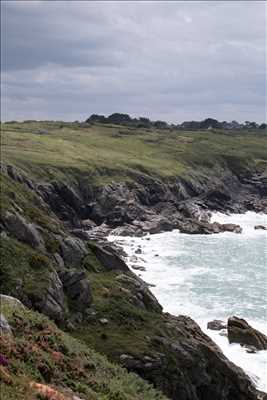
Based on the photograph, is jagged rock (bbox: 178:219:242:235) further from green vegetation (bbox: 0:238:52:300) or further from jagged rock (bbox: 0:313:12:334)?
jagged rock (bbox: 0:313:12:334)

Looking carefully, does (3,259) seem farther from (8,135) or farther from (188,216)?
(8,135)

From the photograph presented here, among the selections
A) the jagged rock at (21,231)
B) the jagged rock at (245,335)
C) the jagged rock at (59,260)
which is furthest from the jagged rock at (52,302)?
the jagged rock at (245,335)

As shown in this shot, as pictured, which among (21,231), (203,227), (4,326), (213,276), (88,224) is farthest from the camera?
(203,227)

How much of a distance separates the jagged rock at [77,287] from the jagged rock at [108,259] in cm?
1119

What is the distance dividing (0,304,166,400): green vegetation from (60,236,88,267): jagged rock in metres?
22.2

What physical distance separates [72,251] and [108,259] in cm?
553

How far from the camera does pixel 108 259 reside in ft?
187

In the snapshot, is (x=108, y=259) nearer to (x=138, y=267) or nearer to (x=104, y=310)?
(x=104, y=310)

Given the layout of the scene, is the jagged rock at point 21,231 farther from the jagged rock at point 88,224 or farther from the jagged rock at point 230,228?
the jagged rock at point 230,228

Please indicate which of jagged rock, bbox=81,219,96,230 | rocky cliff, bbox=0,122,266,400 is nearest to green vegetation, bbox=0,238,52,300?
rocky cliff, bbox=0,122,266,400


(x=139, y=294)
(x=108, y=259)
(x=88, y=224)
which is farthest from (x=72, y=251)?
(x=88, y=224)

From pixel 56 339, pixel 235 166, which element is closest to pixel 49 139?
pixel 235 166

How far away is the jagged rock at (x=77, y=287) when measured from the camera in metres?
42.7

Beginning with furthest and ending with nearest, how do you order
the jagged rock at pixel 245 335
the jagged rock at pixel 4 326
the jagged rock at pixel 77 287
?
the jagged rock at pixel 245 335 < the jagged rock at pixel 77 287 < the jagged rock at pixel 4 326
